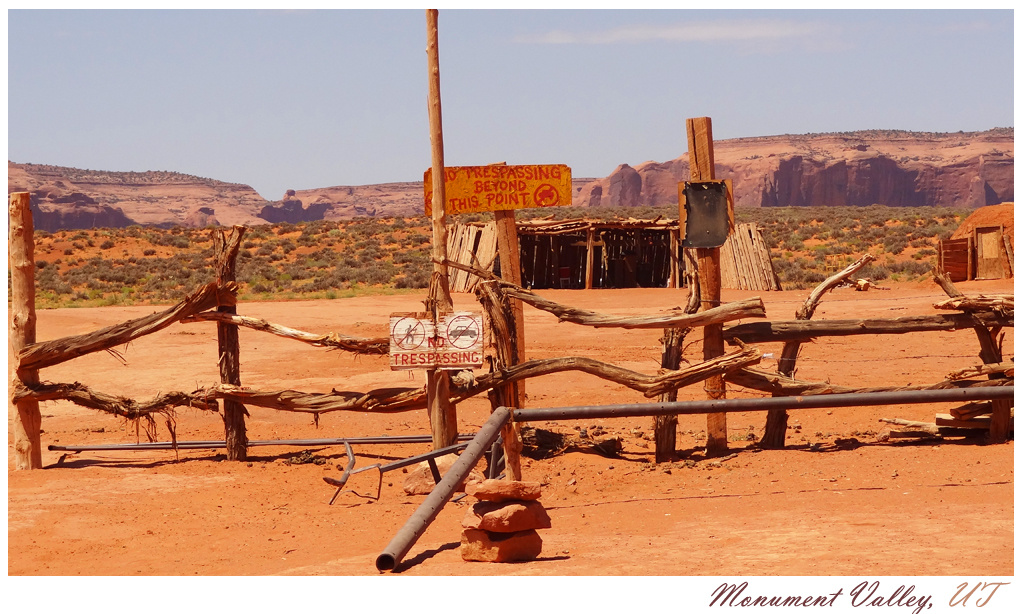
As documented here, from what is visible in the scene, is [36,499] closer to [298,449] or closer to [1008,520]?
[298,449]

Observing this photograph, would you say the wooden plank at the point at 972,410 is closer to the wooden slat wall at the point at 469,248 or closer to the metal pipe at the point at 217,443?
the metal pipe at the point at 217,443

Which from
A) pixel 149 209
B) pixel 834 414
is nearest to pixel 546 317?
pixel 834 414

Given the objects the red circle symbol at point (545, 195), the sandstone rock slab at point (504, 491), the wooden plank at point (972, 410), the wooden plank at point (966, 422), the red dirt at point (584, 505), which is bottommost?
the red dirt at point (584, 505)

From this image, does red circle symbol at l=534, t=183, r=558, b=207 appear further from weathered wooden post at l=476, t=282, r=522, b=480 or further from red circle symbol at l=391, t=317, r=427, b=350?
red circle symbol at l=391, t=317, r=427, b=350

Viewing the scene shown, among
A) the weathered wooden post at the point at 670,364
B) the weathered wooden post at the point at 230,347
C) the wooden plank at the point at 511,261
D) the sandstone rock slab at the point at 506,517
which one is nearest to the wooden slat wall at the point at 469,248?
the wooden plank at the point at 511,261

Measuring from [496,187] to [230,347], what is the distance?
2.56 meters

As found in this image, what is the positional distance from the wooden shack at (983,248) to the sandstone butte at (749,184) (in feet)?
237

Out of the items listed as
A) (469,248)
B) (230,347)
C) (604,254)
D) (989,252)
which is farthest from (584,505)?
(469,248)

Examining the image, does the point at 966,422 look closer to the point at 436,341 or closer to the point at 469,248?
the point at 436,341

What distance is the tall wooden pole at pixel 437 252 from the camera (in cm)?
739

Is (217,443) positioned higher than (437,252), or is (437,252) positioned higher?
(437,252)

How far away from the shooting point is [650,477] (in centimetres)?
730

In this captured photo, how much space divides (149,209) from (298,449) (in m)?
106

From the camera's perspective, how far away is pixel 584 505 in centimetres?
662
